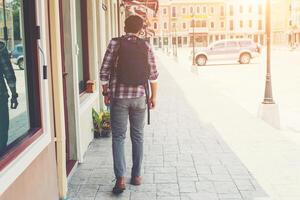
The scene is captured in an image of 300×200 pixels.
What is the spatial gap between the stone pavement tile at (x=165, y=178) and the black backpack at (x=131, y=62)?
1226mm

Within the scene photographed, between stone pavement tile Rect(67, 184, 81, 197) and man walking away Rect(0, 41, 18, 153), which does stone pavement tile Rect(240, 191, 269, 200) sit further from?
man walking away Rect(0, 41, 18, 153)

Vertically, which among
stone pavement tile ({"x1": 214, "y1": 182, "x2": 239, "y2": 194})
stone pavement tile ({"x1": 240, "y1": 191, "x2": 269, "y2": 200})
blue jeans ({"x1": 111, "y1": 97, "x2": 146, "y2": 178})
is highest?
blue jeans ({"x1": 111, "y1": 97, "x2": 146, "y2": 178})

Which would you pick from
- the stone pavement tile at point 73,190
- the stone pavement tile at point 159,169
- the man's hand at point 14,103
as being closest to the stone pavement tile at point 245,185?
the stone pavement tile at point 159,169

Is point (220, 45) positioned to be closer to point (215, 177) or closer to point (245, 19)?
point (215, 177)

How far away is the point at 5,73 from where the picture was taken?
384 centimetres

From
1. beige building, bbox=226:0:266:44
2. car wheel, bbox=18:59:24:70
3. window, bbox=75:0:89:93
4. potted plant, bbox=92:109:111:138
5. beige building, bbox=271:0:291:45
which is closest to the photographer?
car wheel, bbox=18:59:24:70

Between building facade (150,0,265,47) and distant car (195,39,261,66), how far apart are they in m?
69.5

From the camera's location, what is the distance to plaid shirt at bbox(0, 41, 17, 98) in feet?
12.3

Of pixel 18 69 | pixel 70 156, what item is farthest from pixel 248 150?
pixel 18 69

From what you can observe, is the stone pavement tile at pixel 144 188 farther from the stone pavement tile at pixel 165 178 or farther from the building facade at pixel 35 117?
the building facade at pixel 35 117

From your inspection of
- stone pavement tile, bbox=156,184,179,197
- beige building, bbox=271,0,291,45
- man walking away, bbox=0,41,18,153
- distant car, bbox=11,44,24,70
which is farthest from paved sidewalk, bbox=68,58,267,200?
beige building, bbox=271,0,291,45

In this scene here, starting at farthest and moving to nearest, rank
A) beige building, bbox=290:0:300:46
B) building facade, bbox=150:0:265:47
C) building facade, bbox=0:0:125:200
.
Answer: building facade, bbox=150:0:265:47 → beige building, bbox=290:0:300:46 → building facade, bbox=0:0:125:200

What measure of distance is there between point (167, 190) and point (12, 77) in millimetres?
2063

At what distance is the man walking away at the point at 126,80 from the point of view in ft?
15.9
